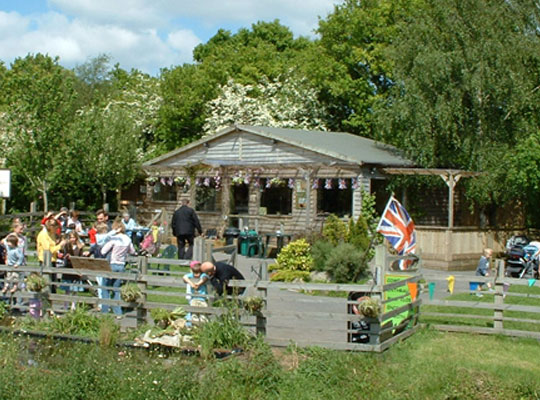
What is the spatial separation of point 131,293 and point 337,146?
16.2 meters

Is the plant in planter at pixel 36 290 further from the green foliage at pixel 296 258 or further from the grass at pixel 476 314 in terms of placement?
the green foliage at pixel 296 258

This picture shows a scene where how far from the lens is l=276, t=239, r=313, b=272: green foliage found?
1866cm

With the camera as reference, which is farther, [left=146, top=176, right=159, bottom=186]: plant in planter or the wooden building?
[left=146, top=176, right=159, bottom=186]: plant in planter

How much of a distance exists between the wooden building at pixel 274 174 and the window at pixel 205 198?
41 millimetres

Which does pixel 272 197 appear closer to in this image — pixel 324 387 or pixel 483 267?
pixel 483 267

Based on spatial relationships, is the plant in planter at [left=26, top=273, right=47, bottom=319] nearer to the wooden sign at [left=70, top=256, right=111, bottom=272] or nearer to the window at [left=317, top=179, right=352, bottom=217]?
the wooden sign at [left=70, top=256, right=111, bottom=272]

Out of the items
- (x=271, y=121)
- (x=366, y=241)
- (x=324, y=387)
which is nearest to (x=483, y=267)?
(x=366, y=241)

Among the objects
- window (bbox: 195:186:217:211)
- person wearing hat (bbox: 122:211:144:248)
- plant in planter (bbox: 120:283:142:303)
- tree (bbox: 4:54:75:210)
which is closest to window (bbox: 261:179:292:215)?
window (bbox: 195:186:217:211)

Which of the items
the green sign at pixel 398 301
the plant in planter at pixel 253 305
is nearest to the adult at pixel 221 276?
the plant in planter at pixel 253 305

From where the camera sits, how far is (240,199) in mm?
29266

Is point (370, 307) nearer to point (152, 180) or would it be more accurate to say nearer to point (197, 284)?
point (197, 284)

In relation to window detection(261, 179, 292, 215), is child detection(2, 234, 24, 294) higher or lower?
lower

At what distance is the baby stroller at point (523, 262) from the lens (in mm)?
18547

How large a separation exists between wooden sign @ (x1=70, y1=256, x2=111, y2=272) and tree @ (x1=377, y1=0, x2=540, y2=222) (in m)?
13.5
